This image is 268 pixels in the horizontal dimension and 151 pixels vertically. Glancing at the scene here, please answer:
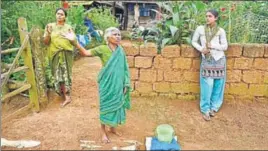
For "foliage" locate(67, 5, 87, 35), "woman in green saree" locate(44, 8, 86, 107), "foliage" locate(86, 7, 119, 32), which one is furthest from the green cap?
"foliage" locate(86, 7, 119, 32)

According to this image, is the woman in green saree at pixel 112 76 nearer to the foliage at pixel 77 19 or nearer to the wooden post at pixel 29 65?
the wooden post at pixel 29 65

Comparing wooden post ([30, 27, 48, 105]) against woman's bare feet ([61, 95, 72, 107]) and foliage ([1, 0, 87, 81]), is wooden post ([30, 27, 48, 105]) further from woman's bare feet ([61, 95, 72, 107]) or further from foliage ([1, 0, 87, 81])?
foliage ([1, 0, 87, 81])

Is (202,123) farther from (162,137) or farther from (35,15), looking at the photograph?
(35,15)

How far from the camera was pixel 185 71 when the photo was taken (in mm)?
5344

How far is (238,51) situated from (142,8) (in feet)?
27.0

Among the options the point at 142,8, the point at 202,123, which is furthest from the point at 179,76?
the point at 142,8

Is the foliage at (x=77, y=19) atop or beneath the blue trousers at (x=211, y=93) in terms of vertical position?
atop

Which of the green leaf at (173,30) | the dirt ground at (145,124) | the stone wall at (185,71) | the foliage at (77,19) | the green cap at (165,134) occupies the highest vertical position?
the foliage at (77,19)

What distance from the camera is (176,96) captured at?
18.0 feet

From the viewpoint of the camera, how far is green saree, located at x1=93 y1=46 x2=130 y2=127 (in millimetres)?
3676

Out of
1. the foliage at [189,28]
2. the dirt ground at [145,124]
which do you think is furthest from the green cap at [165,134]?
the foliage at [189,28]

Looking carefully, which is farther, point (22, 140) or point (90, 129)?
point (90, 129)

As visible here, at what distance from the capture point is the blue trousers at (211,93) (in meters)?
4.98

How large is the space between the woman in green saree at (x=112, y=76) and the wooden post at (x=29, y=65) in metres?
1.58
